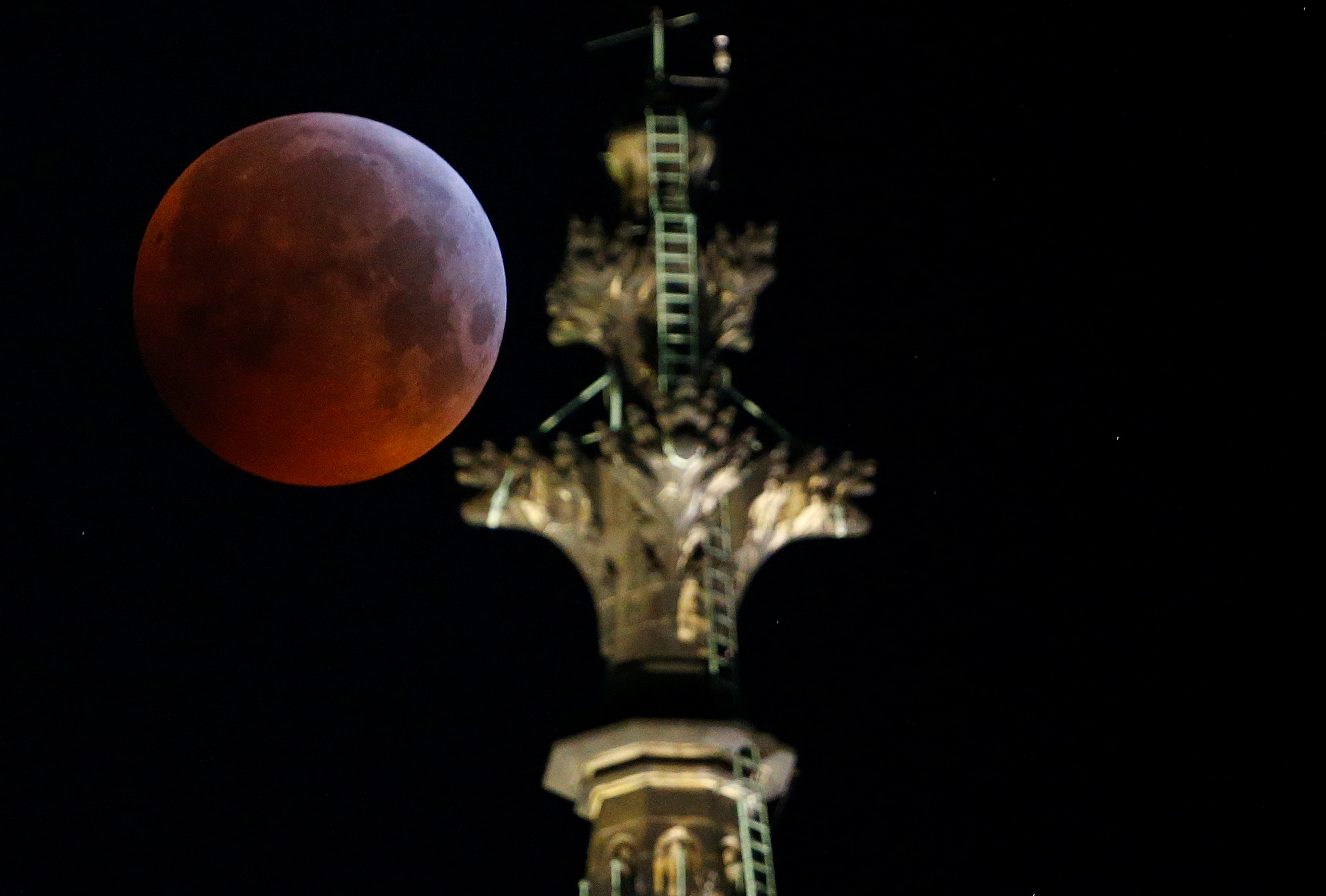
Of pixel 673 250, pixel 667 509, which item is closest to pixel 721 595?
pixel 667 509

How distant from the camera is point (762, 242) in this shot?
2214 centimetres

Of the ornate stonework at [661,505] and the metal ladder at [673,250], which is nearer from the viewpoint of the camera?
the ornate stonework at [661,505]

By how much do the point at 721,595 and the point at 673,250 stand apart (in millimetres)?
3602

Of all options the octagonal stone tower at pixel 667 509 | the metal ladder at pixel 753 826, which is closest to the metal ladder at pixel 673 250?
the octagonal stone tower at pixel 667 509

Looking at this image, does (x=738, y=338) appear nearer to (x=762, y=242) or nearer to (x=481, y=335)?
(x=762, y=242)

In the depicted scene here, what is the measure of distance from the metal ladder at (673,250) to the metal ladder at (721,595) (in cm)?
132

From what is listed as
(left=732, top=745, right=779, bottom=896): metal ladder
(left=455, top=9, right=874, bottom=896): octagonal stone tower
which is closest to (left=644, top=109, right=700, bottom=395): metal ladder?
(left=455, top=9, right=874, bottom=896): octagonal stone tower

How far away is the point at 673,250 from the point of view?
2197 cm

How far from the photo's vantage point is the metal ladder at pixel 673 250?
2145 cm

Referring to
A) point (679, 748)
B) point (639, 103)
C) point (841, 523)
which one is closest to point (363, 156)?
point (679, 748)

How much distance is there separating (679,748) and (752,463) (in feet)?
9.81

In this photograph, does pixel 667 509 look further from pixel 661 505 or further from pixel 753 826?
pixel 753 826

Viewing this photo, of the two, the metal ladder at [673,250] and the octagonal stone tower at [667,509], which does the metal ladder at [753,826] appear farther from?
the metal ladder at [673,250]

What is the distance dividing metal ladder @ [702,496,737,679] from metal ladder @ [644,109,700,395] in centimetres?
132
